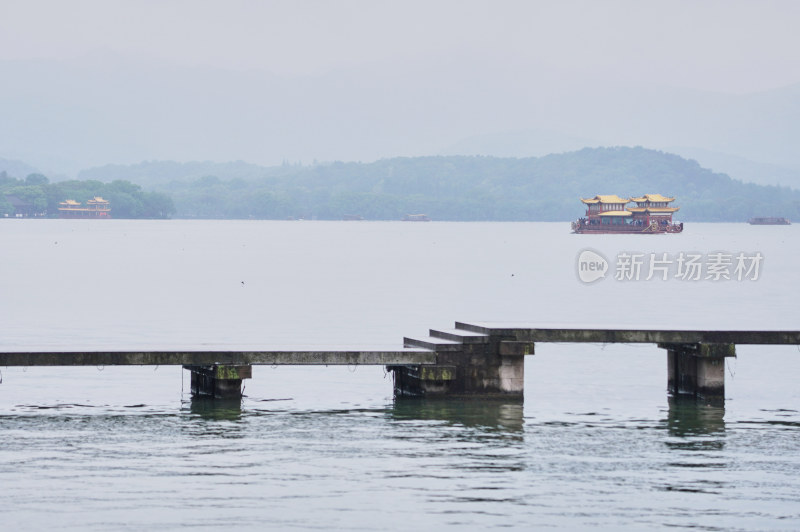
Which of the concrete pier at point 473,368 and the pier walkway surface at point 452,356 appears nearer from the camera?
the pier walkway surface at point 452,356

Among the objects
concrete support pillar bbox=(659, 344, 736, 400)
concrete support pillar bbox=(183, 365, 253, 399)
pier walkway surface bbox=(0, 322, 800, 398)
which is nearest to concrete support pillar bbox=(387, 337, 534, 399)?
pier walkway surface bbox=(0, 322, 800, 398)

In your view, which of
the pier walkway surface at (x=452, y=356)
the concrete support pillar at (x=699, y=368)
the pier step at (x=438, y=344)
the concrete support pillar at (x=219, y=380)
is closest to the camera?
the pier walkway surface at (x=452, y=356)

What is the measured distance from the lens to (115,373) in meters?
38.5

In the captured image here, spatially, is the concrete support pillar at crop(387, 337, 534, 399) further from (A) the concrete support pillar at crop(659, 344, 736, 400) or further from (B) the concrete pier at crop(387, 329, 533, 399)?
(A) the concrete support pillar at crop(659, 344, 736, 400)

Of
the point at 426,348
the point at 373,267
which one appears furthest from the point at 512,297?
the point at 426,348

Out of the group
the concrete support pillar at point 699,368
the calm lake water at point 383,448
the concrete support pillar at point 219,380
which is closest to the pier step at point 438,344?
the calm lake water at point 383,448

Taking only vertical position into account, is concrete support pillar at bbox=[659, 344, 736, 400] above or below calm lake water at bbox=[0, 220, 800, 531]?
above

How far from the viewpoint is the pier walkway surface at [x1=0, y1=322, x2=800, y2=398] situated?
28.8 m

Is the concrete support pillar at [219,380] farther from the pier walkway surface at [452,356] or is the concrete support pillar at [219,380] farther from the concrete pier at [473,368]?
the concrete pier at [473,368]

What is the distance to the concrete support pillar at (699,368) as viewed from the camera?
98.4ft

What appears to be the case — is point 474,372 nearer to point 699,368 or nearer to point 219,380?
point 699,368

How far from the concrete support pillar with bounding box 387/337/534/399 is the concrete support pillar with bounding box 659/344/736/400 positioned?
3874mm

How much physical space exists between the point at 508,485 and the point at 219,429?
297 inches

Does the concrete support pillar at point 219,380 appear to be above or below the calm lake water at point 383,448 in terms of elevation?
above
